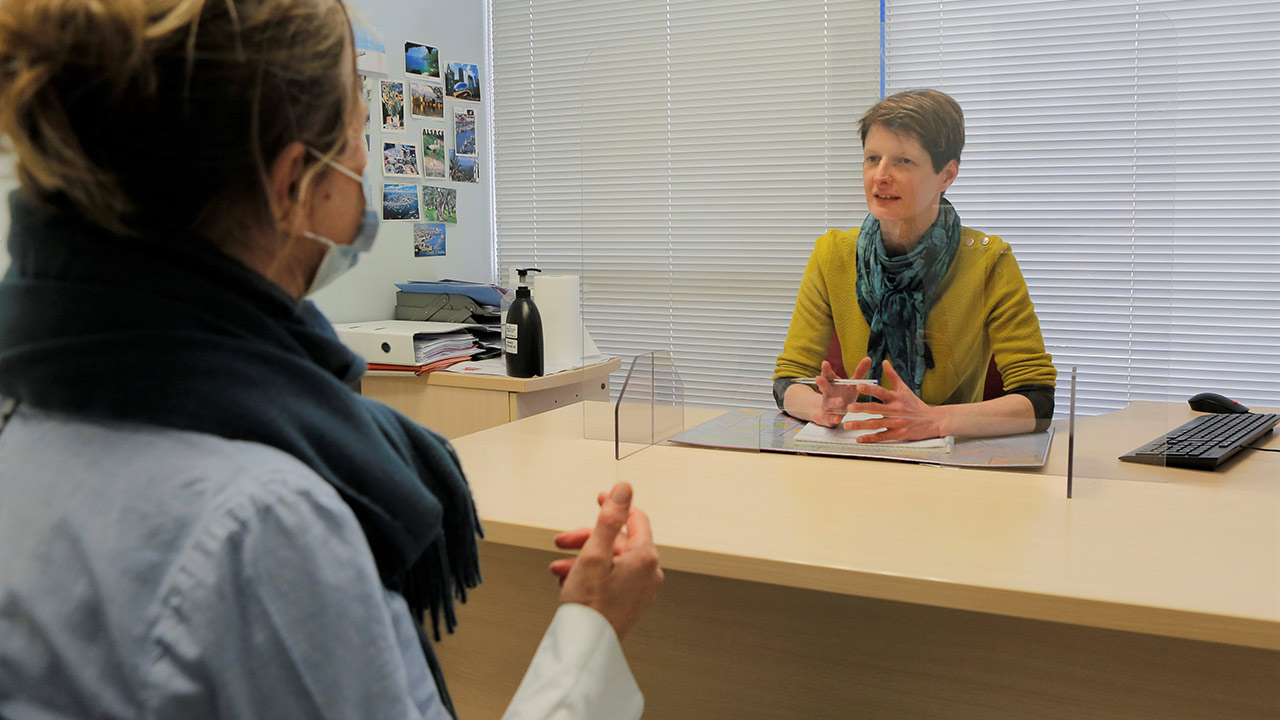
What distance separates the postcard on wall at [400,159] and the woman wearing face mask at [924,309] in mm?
2005

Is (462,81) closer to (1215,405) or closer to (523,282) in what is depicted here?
(523,282)

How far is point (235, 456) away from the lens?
1.89ft

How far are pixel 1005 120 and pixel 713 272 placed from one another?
2.06 feet

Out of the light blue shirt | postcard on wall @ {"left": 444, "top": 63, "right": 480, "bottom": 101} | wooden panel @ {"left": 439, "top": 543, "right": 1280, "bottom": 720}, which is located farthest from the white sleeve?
postcard on wall @ {"left": 444, "top": 63, "right": 480, "bottom": 101}

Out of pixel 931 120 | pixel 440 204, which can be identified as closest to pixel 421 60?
pixel 440 204

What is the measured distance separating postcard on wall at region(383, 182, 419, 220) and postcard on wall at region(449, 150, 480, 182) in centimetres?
20

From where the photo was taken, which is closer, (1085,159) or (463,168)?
(1085,159)

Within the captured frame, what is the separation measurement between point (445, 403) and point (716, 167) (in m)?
1.24

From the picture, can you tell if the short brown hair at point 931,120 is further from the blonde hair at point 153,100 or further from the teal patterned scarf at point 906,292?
the blonde hair at point 153,100

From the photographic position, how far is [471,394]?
2738 mm

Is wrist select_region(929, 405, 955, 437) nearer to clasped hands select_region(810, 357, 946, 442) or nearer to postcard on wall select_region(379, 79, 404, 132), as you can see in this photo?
clasped hands select_region(810, 357, 946, 442)

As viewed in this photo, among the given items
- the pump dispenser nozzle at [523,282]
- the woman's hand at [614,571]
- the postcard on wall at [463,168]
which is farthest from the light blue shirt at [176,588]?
the postcard on wall at [463,168]

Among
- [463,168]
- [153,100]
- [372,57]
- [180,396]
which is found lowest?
[180,396]

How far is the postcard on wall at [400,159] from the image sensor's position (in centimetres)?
328
